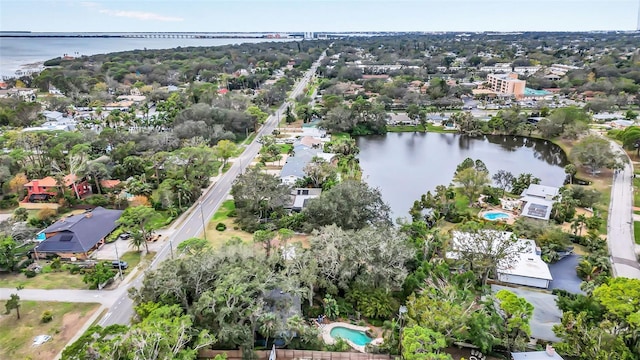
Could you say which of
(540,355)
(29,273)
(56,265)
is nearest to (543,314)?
(540,355)

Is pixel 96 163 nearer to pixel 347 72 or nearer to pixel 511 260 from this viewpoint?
pixel 511 260

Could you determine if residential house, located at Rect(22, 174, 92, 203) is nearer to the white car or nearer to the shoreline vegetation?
the shoreline vegetation

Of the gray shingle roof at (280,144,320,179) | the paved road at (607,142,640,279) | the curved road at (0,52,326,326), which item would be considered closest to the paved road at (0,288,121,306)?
the curved road at (0,52,326,326)

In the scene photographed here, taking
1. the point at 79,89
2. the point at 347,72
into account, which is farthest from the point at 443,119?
the point at 79,89

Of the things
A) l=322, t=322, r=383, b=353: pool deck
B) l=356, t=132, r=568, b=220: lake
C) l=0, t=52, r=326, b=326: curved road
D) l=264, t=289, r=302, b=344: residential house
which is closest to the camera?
l=264, t=289, r=302, b=344: residential house

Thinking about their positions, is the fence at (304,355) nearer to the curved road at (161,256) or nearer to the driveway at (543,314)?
the curved road at (161,256)

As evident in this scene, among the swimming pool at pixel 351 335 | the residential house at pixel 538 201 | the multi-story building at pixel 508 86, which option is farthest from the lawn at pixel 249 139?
the multi-story building at pixel 508 86

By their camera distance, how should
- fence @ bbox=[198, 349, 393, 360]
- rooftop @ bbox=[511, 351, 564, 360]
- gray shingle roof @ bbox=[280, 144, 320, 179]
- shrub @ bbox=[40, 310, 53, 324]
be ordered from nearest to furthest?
rooftop @ bbox=[511, 351, 564, 360] < fence @ bbox=[198, 349, 393, 360] < shrub @ bbox=[40, 310, 53, 324] < gray shingle roof @ bbox=[280, 144, 320, 179]

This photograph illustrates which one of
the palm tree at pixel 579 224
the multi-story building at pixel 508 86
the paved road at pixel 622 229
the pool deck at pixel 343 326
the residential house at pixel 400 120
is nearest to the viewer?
the pool deck at pixel 343 326
